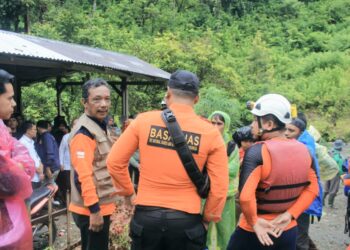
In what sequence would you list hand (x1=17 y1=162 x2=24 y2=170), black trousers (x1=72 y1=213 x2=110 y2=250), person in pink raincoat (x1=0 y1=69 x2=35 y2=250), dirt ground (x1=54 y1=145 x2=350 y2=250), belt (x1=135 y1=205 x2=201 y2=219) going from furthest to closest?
1. dirt ground (x1=54 y1=145 x2=350 y2=250)
2. black trousers (x1=72 y1=213 x2=110 y2=250)
3. belt (x1=135 y1=205 x2=201 y2=219)
4. hand (x1=17 y1=162 x2=24 y2=170)
5. person in pink raincoat (x1=0 y1=69 x2=35 y2=250)

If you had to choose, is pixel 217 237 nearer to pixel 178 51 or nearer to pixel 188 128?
pixel 188 128

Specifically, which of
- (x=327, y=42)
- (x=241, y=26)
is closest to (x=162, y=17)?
(x=241, y=26)

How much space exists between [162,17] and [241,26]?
827 cm

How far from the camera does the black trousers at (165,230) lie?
261cm

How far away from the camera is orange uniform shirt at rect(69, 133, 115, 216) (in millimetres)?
2992

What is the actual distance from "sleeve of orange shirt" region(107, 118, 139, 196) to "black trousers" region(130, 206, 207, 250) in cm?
27

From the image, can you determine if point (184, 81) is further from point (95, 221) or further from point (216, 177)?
point (95, 221)

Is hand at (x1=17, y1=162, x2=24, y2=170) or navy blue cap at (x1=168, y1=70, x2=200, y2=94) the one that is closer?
hand at (x1=17, y1=162, x2=24, y2=170)

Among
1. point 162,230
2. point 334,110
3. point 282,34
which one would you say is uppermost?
point 282,34

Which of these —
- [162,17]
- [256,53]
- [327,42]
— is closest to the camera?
[256,53]

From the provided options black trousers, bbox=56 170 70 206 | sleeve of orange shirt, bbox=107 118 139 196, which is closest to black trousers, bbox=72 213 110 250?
sleeve of orange shirt, bbox=107 118 139 196

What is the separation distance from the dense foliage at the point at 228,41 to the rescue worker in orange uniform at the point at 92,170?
35.9 feet

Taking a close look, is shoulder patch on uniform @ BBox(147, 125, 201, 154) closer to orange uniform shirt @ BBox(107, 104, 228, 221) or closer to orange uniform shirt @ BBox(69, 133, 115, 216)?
orange uniform shirt @ BBox(107, 104, 228, 221)

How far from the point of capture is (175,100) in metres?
2.74
